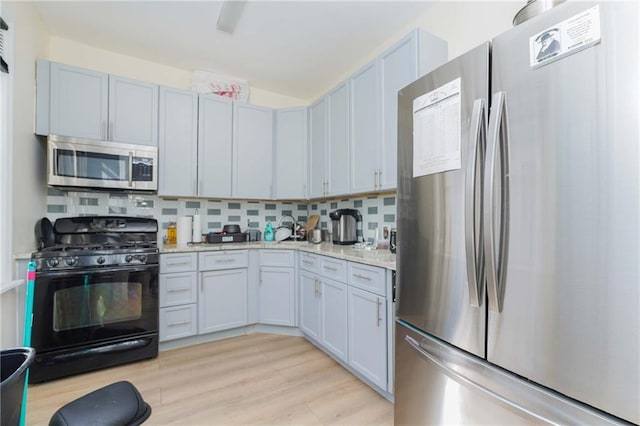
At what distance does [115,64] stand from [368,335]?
340cm

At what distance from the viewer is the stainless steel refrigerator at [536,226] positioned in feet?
2.23

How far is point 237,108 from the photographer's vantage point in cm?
308

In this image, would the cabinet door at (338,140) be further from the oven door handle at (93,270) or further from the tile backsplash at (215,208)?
the oven door handle at (93,270)

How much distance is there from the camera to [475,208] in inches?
37.5

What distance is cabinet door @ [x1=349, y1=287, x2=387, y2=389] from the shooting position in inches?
69.2

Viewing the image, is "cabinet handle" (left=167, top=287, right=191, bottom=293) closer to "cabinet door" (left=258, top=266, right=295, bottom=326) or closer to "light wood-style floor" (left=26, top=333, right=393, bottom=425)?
"light wood-style floor" (left=26, top=333, right=393, bottom=425)

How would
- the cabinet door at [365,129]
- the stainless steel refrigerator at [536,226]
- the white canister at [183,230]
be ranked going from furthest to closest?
the white canister at [183,230], the cabinet door at [365,129], the stainless steel refrigerator at [536,226]

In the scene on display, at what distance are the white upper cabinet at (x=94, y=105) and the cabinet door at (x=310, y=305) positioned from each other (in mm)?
1965

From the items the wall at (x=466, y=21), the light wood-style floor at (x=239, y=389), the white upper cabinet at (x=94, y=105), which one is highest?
the wall at (x=466, y=21)

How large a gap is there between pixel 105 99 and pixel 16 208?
3.78ft

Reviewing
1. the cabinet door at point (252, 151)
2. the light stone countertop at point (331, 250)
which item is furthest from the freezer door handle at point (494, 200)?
the cabinet door at point (252, 151)

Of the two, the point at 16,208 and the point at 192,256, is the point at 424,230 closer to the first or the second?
the point at 192,256

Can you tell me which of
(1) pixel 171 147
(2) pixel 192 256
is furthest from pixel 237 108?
(2) pixel 192 256

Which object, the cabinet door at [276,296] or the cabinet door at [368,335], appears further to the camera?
the cabinet door at [276,296]
